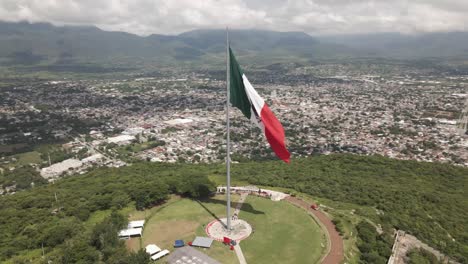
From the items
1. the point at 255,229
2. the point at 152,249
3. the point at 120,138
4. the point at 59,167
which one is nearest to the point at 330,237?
the point at 255,229

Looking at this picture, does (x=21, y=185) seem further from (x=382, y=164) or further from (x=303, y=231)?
(x=382, y=164)

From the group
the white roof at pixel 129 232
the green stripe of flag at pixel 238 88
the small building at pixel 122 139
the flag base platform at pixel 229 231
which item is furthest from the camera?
the small building at pixel 122 139

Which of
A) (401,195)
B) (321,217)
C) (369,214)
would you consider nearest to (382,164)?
(401,195)

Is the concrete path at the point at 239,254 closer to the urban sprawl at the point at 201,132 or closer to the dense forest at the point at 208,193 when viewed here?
the dense forest at the point at 208,193

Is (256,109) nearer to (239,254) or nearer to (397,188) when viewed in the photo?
(239,254)

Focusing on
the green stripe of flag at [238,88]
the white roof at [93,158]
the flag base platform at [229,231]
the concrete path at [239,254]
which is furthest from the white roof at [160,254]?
the white roof at [93,158]

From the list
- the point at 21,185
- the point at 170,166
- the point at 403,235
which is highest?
the point at 403,235

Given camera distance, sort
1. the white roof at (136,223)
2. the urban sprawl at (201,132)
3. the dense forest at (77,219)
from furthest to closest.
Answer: the urban sprawl at (201,132) → the white roof at (136,223) → the dense forest at (77,219)
